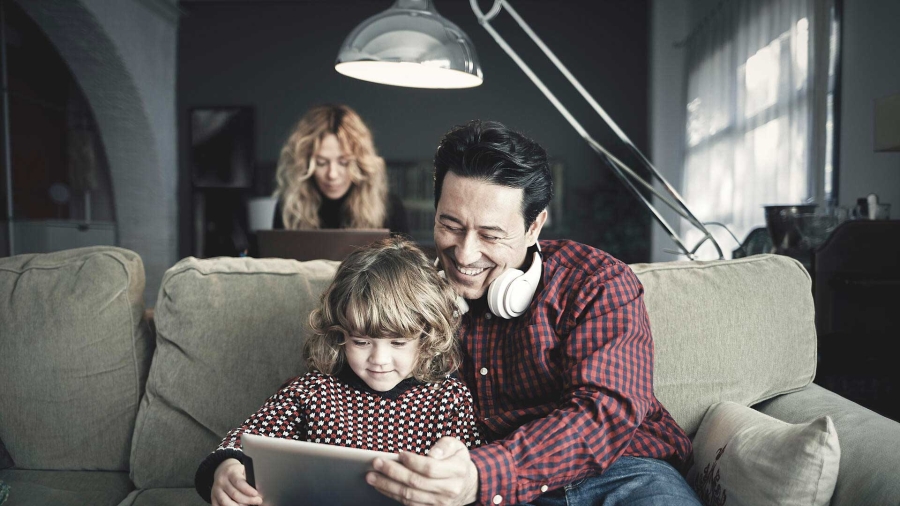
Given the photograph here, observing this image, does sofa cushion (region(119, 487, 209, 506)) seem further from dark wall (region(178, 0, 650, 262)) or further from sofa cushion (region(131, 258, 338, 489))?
dark wall (region(178, 0, 650, 262))

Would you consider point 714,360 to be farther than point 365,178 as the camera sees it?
No

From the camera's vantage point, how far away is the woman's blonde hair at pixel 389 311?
128 centimetres

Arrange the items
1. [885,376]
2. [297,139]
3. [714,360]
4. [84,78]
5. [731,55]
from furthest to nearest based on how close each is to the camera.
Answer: [84,78] → [731,55] → [297,139] → [885,376] → [714,360]

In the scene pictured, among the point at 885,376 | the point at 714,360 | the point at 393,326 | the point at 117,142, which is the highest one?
the point at 117,142

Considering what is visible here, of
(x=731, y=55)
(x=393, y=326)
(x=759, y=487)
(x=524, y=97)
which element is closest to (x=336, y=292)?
(x=393, y=326)

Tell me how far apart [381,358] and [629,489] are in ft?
1.64

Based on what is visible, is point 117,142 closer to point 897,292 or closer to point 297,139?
point 297,139

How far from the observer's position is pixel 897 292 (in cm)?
218

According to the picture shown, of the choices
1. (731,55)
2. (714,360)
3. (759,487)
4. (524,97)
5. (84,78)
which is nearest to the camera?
(759,487)

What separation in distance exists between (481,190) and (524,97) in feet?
19.3

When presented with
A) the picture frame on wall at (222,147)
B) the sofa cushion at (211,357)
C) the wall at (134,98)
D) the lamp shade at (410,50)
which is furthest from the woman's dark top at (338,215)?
the picture frame on wall at (222,147)

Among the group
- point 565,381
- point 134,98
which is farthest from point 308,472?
point 134,98

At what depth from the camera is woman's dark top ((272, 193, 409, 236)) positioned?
2.98 m

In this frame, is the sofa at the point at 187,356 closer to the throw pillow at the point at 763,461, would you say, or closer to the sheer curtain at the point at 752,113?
the throw pillow at the point at 763,461
